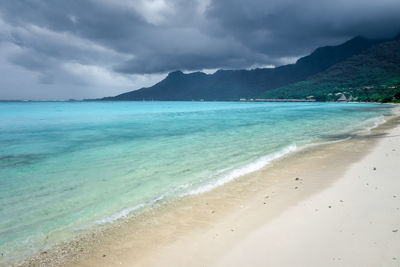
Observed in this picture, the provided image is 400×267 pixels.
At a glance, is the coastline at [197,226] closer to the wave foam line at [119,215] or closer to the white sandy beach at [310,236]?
the white sandy beach at [310,236]

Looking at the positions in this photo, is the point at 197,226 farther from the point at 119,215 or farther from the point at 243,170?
the point at 243,170

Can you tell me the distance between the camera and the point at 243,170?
12484 millimetres

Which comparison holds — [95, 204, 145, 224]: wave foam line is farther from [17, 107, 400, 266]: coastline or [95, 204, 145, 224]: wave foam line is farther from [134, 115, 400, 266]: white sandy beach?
[134, 115, 400, 266]: white sandy beach

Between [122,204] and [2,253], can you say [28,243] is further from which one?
[122,204]

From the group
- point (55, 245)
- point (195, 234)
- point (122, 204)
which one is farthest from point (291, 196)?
point (55, 245)

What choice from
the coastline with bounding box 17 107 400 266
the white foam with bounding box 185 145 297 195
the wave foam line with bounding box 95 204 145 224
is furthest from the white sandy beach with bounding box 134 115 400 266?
the wave foam line with bounding box 95 204 145 224

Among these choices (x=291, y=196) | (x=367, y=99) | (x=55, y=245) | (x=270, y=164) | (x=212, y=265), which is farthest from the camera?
(x=367, y=99)

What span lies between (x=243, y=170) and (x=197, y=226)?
637cm

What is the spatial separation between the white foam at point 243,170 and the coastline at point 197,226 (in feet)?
1.47

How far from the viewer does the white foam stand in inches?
387

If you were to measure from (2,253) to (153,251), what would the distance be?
3752 mm

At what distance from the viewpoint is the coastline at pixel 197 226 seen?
529 cm

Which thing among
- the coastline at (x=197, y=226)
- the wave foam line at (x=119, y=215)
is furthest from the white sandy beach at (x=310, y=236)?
the wave foam line at (x=119, y=215)

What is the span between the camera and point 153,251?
553cm
